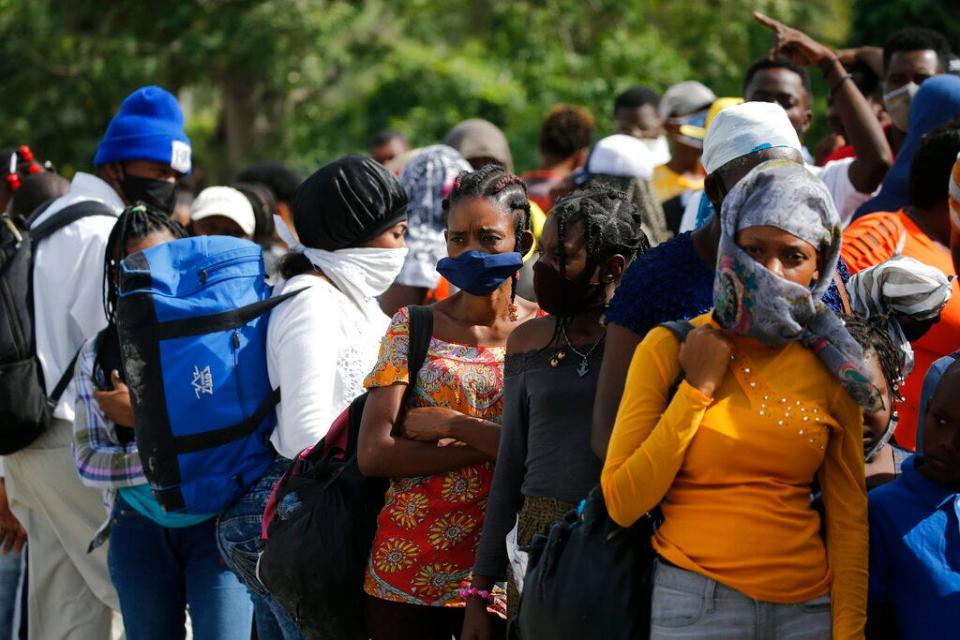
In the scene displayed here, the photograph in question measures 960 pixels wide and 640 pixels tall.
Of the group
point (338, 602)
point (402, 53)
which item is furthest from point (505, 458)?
point (402, 53)

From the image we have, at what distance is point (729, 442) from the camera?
2.74 metres

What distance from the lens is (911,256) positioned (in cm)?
444

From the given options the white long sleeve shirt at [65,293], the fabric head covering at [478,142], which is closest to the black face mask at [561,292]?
the white long sleeve shirt at [65,293]

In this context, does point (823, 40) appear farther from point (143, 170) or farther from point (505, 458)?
point (505, 458)

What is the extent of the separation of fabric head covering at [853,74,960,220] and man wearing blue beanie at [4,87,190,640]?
289cm

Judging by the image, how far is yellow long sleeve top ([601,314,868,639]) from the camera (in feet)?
9.02

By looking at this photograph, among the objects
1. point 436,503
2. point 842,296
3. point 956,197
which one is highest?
point 842,296

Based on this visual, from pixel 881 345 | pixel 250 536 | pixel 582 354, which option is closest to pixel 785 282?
pixel 881 345

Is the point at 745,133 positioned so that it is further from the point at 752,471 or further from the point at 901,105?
the point at 901,105

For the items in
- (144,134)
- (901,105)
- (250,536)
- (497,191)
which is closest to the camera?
(497,191)

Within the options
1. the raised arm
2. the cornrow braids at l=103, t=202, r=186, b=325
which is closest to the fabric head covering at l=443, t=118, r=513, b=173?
the cornrow braids at l=103, t=202, r=186, b=325

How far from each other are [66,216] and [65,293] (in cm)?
32

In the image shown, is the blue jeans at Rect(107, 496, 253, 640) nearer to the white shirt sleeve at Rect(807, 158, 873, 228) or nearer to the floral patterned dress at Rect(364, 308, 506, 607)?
the floral patterned dress at Rect(364, 308, 506, 607)

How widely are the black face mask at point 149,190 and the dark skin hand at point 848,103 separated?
260 cm
